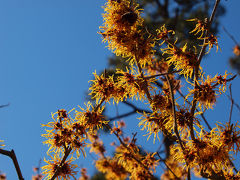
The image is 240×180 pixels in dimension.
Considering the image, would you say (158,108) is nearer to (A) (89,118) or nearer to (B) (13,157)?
(A) (89,118)

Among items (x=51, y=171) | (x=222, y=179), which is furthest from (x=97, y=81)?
(x=222, y=179)

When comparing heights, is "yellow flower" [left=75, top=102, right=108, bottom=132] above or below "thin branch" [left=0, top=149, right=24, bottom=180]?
above

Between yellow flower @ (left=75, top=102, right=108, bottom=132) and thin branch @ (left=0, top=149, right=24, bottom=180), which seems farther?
yellow flower @ (left=75, top=102, right=108, bottom=132)

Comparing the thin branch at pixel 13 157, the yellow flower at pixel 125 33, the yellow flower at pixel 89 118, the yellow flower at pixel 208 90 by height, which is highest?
the yellow flower at pixel 125 33

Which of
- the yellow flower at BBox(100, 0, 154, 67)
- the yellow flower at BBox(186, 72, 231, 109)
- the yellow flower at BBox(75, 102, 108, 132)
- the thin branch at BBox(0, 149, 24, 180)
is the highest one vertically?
the yellow flower at BBox(100, 0, 154, 67)

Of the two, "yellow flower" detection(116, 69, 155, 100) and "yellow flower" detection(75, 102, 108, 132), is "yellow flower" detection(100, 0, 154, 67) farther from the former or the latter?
"yellow flower" detection(75, 102, 108, 132)

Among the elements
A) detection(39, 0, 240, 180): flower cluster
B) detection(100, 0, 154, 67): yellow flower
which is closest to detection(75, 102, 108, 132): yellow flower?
detection(39, 0, 240, 180): flower cluster

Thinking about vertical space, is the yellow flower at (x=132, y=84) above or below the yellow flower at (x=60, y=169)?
above

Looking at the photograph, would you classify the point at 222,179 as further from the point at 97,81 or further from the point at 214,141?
the point at 97,81

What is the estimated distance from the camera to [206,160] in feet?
5.16

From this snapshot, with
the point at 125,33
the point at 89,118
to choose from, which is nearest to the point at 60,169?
the point at 89,118

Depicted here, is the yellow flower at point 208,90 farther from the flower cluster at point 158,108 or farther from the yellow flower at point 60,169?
the yellow flower at point 60,169

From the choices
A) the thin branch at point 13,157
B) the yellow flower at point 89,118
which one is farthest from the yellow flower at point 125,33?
the thin branch at point 13,157

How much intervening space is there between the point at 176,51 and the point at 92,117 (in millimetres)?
738
